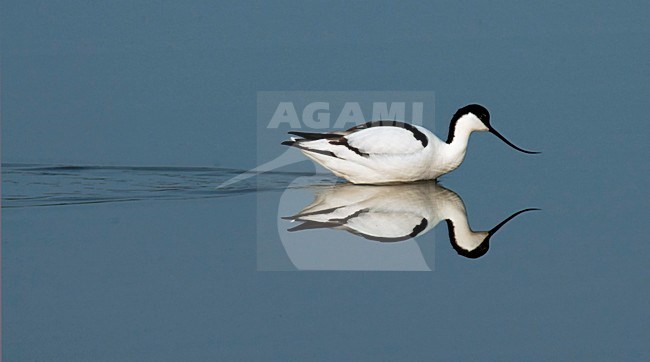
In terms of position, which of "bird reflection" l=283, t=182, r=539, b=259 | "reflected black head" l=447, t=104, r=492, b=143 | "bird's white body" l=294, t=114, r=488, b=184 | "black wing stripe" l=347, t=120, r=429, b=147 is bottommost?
"bird reflection" l=283, t=182, r=539, b=259

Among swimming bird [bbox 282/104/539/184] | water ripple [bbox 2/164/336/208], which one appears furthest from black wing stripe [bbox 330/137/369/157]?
water ripple [bbox 2/164/336/208]

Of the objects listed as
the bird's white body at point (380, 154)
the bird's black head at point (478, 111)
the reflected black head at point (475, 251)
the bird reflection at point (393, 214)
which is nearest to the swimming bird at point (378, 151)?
the bird's white body at point (380, 154)

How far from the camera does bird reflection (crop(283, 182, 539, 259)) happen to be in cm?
905

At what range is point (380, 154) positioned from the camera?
1095cm

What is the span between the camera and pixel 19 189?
35.3 feet

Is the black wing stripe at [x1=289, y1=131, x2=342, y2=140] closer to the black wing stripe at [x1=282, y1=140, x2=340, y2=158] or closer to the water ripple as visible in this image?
the black wing stripe at [x1=282, y1=140, x2=340, y2=158]

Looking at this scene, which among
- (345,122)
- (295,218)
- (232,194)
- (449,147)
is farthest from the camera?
(345,122)

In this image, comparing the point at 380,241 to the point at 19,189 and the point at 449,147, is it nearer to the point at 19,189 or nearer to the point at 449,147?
→ the point at 449,147

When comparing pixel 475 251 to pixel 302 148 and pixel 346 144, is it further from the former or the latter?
pixel 302 148

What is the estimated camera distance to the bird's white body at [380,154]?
10.9 m

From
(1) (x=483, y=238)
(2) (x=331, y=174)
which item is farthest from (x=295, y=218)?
(2) (x=331, y=174)

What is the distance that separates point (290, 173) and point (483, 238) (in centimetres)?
305

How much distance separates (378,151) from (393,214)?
4.34 ft

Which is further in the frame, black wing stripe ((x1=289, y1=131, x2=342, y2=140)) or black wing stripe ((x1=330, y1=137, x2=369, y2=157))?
black wing stripe ((x1=289, y1=131, x2=342, y2=140))
